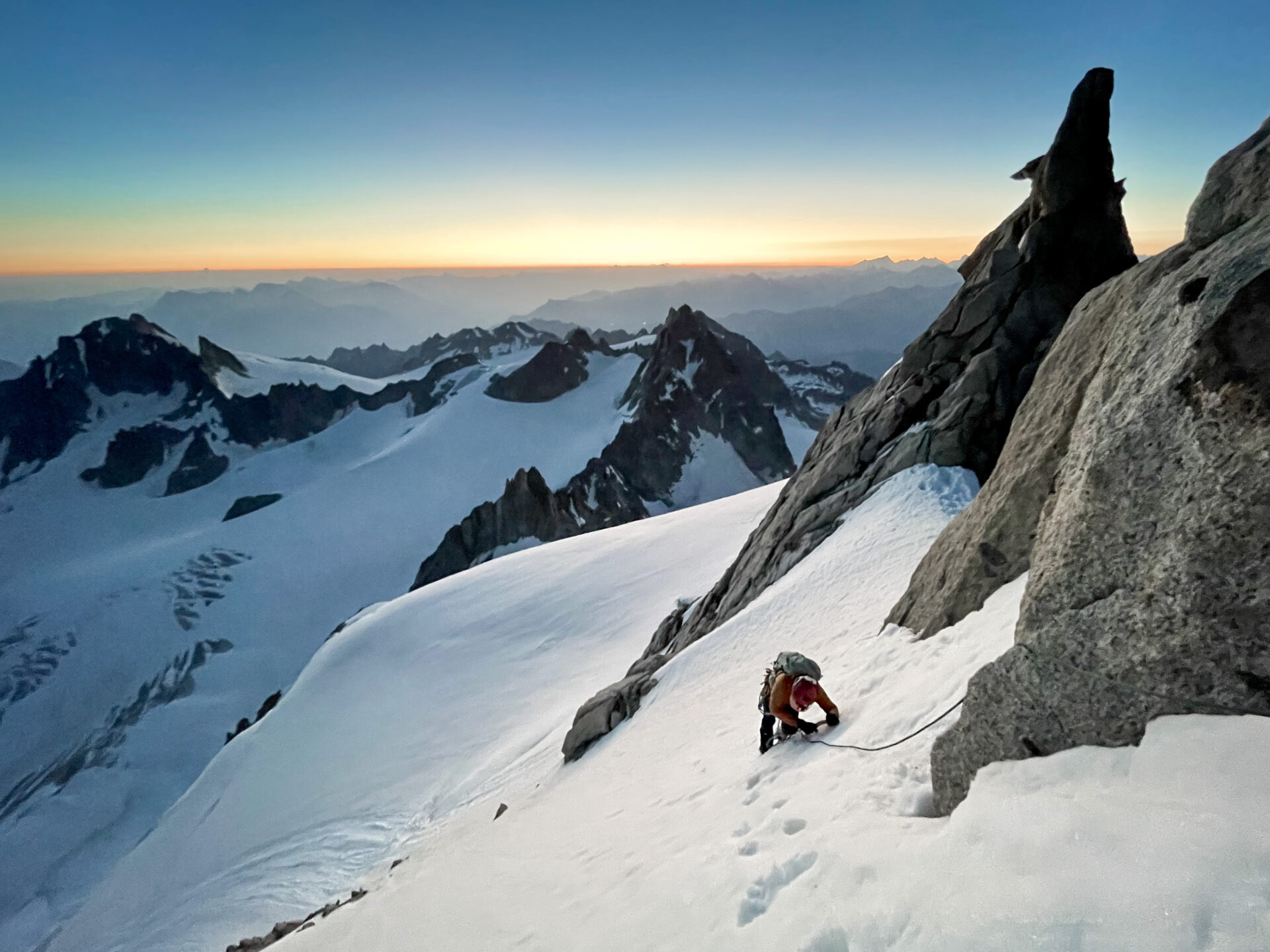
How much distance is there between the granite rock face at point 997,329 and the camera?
43.0 feet

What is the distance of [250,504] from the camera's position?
94.2 meters

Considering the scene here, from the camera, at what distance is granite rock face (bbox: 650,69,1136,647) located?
1309cm

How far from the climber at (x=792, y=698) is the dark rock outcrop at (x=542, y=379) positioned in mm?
102933

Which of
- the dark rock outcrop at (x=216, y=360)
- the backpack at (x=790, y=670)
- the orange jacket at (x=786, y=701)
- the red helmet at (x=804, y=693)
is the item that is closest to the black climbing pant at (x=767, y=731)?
the backpack at (x=790, y=670)

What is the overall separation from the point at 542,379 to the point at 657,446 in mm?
32420

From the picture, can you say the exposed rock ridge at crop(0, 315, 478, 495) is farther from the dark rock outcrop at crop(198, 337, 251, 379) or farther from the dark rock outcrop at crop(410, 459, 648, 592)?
the dark rock outcrop at crop(410, 459, 648, 592)

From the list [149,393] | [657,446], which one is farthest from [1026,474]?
[149,393]

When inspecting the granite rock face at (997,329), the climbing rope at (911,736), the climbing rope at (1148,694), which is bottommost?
the climbing rope at (911,736)

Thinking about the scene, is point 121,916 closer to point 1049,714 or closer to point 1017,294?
point 1049,714

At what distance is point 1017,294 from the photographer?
13727 millimetres

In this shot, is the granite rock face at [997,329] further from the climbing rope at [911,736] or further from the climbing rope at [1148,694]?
the climbing rope at [1148,694]

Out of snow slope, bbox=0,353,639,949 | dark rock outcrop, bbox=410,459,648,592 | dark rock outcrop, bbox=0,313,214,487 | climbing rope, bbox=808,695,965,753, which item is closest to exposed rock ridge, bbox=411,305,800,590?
dark rock outcrop, bbox=410,459,648,592

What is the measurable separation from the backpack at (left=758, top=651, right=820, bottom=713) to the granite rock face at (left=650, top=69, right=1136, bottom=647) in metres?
7.15

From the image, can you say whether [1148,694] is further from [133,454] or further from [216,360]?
[216,360]
